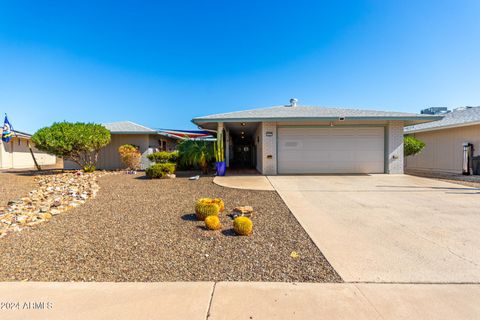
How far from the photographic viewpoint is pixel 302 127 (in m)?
11.4

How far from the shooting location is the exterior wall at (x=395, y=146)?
1102 cm

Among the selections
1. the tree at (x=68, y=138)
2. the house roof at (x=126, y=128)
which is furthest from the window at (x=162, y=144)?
the tree at (x=68, y=138)

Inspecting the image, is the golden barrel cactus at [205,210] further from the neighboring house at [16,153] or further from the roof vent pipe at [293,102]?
the neighboring house at [16,153]

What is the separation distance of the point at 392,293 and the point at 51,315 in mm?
3375

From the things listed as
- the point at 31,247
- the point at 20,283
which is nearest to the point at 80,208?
the point at 31,247

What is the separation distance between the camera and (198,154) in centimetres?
1182

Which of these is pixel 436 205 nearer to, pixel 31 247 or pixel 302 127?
pixel 302 127

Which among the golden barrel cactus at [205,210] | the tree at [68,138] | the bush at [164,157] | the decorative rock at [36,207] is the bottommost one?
the decorative rock at [36,207]

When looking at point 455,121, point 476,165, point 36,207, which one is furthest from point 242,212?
point 455,121

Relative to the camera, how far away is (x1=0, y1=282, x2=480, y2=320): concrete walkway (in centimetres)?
196

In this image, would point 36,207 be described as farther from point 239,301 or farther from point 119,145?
point 119,145

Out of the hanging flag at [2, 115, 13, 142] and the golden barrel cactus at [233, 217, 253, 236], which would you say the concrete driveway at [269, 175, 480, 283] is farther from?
the hanging flag at [2, 115, 13, 142]

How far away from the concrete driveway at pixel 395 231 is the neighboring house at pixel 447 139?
8.05m

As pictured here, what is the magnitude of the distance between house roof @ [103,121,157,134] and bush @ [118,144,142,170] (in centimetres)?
101
